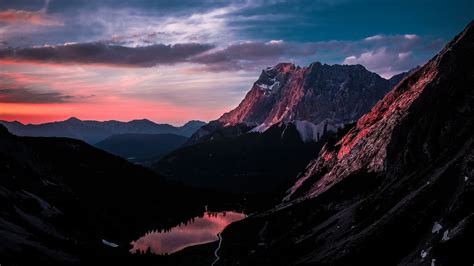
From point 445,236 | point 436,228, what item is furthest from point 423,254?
point 436,228

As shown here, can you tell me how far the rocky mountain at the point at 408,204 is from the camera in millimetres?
107875

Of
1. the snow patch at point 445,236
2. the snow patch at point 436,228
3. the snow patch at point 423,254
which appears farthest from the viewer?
the snow patch at point 436,228

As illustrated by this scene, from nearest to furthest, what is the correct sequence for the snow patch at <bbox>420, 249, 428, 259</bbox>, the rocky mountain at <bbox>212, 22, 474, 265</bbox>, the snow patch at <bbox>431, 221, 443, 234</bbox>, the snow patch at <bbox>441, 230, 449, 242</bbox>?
the snow patch at <bbox>441, 230, 449, 242</bbox>
the snow patch at <bbox>420, 249, 428, 259</bbox>
the snow patch at <bbox>431, 221, 443, 234</bbox>
the rocky mountain at <bbox>212, 22, 474, 265</bbox>

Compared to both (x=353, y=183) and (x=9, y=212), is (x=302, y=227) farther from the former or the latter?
(x=9, y=212)

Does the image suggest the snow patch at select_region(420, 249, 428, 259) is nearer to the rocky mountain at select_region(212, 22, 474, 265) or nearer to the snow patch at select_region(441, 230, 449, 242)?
the rocky mountain at select_region(212, 22, 474, 265)

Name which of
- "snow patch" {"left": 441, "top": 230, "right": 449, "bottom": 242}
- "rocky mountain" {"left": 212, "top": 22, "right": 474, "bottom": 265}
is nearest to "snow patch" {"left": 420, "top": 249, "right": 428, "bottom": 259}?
"rocky mountain" {"left": 212, "top": 22, "right": 474, "bottom": 265}

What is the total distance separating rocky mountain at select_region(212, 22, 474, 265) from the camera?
354 ft

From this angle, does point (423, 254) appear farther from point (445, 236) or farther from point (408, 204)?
point (408, 204)

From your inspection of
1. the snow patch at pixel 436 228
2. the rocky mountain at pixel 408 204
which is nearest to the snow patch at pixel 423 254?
the rocky mountain at pixel 408 204

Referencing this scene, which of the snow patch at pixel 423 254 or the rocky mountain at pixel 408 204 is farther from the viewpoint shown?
the rocky mountain at pixel 408 204

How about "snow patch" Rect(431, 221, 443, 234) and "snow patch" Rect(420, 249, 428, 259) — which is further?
"snow patch" Rect(431, 221, 443, 234)

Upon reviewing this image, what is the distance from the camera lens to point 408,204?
127375 mm

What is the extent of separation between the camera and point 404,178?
15488 cm

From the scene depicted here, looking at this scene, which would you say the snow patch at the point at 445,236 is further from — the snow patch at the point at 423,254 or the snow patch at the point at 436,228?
the snow patch at the point at 423,254
